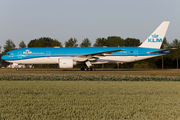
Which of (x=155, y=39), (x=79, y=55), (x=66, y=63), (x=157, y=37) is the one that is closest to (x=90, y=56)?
(x=79, y=55)

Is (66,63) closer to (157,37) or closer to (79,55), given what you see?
(79,55)

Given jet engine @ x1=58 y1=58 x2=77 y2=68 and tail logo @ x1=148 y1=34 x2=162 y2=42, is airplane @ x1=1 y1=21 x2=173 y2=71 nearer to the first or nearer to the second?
jet engine @ x1=58 y1=58 x2=77 y2=68

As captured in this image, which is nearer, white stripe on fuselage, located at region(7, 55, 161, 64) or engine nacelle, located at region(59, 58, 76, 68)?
engine nacelle, located at region(59, 58, 76, 68)

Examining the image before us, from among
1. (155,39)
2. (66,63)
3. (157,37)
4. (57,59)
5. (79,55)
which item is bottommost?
(66,63)

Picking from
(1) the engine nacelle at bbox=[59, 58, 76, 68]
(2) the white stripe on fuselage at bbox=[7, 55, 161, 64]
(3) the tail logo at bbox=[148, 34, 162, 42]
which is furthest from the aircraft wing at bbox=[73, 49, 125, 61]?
(3) the tail logo at bbox=[148, 34, 162, 42]

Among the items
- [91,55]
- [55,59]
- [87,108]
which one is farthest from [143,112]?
[55,59]

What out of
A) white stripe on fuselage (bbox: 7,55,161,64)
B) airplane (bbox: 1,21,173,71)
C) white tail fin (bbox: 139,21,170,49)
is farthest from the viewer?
white tail fin (bbox: 139,21,170,49)

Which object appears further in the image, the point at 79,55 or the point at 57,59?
the point at 79,55

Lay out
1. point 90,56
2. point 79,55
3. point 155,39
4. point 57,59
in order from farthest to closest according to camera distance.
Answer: point 155,39, point 79,55, point 57,59, point 90,56

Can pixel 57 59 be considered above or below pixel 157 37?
below

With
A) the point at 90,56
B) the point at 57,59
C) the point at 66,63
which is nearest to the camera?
the point at 66,63

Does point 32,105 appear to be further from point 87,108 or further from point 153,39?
point 153,39

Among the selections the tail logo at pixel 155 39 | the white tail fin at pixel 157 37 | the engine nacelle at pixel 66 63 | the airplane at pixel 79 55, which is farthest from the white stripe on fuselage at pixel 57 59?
the tail logo at pixel 155 39

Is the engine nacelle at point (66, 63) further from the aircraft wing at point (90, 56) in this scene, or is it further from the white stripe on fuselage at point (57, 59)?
the white stripe on fuselage at point (57, 59)
